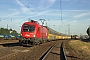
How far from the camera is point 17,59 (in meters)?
12.3

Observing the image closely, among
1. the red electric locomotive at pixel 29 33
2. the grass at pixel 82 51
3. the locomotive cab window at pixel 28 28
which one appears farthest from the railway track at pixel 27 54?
the locomotive cab window at pixel 28 28

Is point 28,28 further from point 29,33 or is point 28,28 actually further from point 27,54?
point 27,54

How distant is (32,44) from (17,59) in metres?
12.5

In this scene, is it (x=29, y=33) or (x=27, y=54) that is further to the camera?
(x=29, y=33)

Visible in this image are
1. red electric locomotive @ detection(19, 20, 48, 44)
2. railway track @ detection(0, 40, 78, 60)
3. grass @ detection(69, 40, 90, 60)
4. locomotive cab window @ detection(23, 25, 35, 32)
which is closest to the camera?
railway track @ detection(0, 40, 78, 60)

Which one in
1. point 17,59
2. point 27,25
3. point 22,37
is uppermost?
point 27,25

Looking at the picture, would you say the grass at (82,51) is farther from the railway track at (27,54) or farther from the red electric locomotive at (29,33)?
the red electric locomotive at (29,33)

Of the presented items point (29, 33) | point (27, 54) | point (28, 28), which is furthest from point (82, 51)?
point (27, 54)

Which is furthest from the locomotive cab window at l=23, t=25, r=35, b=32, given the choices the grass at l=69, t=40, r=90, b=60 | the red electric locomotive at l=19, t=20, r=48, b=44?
the grass at l=69, t=40, r=90, b=60

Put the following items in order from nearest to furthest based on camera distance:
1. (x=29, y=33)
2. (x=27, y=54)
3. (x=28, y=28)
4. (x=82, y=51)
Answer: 1. (x=27, y=54)
2. (x=82, y=51)
3. (x=29, y=33)
4. (x=28, y=28)

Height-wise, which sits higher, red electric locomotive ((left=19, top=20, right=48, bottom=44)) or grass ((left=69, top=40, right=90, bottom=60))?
red electric locomotive ((left=19, top=20, right=48, bottom=44))

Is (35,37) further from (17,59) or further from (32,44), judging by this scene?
(17,59)

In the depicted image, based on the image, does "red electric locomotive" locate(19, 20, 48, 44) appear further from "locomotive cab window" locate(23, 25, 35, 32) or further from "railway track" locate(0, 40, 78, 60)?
"railway track" locate(0, 40, 78, 60)

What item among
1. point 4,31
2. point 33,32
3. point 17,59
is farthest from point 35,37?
point 4,31
